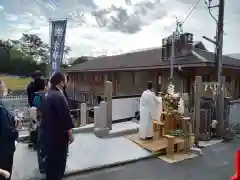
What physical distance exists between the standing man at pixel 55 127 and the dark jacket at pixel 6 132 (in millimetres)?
543

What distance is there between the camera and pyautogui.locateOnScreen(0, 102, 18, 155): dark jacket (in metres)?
2.77

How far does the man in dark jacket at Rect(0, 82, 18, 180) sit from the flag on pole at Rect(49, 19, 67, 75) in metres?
5.67

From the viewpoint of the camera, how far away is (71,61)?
35.1 metres

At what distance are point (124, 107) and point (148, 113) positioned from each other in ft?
8.65

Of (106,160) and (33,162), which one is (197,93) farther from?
(33,162)

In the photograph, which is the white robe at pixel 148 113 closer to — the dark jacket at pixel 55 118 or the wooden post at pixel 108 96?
the wooden post at pixel 108 96

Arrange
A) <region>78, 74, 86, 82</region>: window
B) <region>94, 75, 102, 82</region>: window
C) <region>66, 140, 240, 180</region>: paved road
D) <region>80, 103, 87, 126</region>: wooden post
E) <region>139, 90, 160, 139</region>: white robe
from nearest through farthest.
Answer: <region>66, 140, 240, 180</region>: paved road < <region>139, 90, 160, 139</region>: white robe < <region>80, 103, 87, 126</region>: wooden post < <region>94, 75, 102, 82</region>: window < <region>78, 74, 86, 82</region>: window

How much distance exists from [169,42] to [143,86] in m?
2.67

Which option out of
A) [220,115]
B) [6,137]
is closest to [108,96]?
[220,115]

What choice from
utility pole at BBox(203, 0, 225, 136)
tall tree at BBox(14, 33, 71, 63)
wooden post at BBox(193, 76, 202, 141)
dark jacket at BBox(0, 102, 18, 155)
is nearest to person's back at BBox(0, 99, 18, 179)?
dark jacket at BBox(0, 102, 18, 155)

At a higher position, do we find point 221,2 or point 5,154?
point 221,2

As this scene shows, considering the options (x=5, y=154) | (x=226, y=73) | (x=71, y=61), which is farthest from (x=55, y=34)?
(x=71, y=61)

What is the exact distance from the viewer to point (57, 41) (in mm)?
8422

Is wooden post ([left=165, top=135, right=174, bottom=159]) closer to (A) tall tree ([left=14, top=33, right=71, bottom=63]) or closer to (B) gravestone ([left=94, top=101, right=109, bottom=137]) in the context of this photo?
(B) gravestone ([left=94, top=101, right=109, bottom=137])
